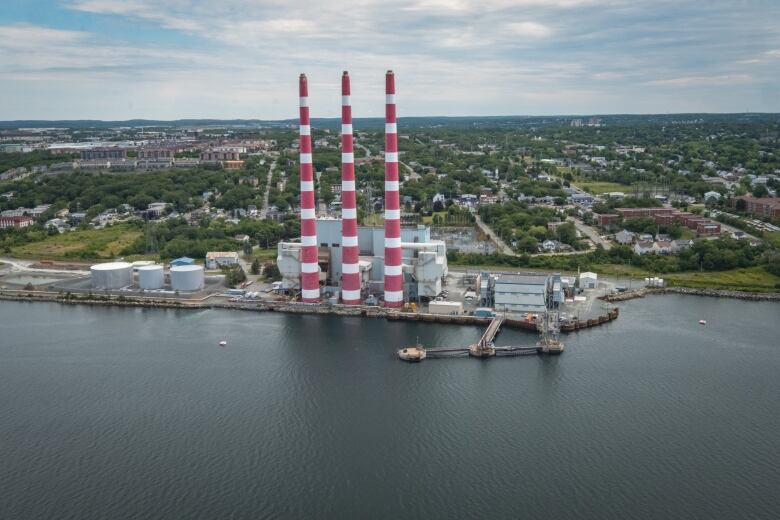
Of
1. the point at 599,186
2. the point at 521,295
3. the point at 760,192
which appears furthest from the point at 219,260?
the point at 760,192

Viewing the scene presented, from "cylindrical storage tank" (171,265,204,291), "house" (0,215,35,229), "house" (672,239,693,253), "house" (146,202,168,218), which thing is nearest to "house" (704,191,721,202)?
"house" (672,239,693,253)

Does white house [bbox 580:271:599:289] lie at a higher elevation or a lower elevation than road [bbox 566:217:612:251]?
lower

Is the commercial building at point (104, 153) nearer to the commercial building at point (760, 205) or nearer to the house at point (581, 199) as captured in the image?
the house at point (581, 199)

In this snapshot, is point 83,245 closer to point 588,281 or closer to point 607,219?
point 588,281

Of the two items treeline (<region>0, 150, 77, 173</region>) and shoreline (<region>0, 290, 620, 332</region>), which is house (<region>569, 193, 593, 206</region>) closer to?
shoreline (<region>0, 290, 620, 332</region>)

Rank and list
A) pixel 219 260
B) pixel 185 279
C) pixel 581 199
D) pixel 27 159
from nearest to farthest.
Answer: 1. pixel 185 279
2. pixel 219 260
3. pixel 581 199
4. pixel 27 159
